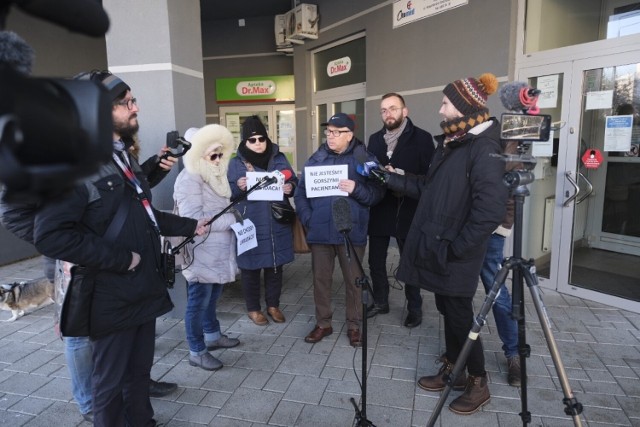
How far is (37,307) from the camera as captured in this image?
4543 mm

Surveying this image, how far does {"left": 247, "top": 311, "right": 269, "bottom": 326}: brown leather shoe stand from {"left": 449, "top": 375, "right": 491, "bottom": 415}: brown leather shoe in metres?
1.91

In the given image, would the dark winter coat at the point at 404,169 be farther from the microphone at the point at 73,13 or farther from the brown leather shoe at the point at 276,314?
the microphone at the point at 73,13

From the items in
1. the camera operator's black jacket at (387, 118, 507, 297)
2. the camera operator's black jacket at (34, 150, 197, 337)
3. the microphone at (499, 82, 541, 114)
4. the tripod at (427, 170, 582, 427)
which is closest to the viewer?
the camera operator's black jacket at (34, 150, 197, 337)

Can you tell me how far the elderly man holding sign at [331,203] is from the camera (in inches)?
136

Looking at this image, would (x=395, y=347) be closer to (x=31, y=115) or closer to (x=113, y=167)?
(x=113, y=167)

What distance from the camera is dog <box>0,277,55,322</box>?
4285mm

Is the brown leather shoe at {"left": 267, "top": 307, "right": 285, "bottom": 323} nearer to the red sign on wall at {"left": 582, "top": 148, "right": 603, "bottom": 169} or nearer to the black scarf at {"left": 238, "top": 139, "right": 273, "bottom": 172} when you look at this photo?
the black scarf at {"left": 238, "top": 139, "right": 273, "bottom": 172}

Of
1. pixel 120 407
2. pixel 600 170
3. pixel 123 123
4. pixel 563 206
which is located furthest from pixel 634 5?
pixel 120 407

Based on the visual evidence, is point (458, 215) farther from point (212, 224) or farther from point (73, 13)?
point (73, 13)

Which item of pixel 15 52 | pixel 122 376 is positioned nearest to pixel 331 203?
pixel 122 376

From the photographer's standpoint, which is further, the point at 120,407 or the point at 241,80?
the point at 241,80

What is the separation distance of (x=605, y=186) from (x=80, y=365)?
16.4 feet

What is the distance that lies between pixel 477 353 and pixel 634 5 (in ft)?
12.3

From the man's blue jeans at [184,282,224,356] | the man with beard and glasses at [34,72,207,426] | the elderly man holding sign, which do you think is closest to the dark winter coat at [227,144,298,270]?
the elderly man holding sign
